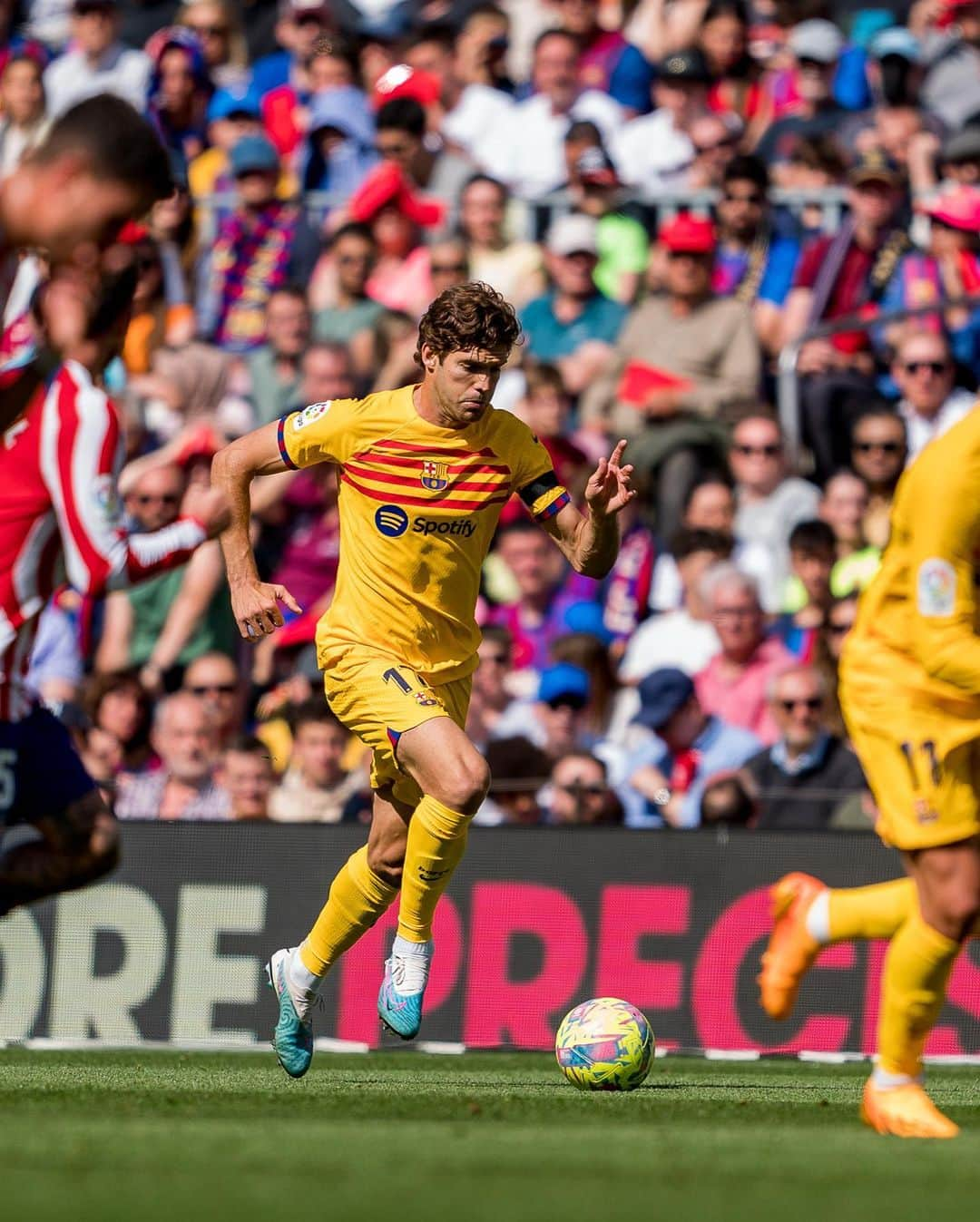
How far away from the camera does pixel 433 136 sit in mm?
16859

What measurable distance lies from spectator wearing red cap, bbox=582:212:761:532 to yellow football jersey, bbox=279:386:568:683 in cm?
501

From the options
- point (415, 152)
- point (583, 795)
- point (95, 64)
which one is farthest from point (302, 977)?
point (95, 64)

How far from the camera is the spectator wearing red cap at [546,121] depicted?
1681 centimetres

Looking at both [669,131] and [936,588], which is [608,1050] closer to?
[936,588]

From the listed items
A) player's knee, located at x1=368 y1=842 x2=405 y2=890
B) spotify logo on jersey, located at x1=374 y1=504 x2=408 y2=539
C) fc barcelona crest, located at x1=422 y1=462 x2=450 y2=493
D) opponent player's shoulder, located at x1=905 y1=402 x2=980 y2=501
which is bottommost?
player's knee, located at x1=368 y1=842 x2=405 y2=890

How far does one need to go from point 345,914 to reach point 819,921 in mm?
2301

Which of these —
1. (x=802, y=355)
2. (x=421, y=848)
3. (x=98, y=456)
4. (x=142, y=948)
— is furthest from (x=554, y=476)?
(x=802, y=355)

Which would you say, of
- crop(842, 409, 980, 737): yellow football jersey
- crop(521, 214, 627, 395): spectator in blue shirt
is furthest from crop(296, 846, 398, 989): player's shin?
crop(521, 214, 627, 395): spectator in blue shirt

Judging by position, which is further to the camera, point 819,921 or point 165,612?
point 165,612

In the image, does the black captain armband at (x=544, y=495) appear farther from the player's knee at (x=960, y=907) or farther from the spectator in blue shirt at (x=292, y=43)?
the spectator in blue shirt at (x=292, y=43)

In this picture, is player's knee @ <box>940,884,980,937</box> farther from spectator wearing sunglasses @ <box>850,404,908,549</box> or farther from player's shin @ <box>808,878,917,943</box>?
spectator wearing sunglasses @ <box>850,404,908,549</box>

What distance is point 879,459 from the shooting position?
13.9 metres

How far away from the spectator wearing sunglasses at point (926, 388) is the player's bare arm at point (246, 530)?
5.51 meters

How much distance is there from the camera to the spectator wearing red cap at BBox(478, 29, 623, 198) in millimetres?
16812
